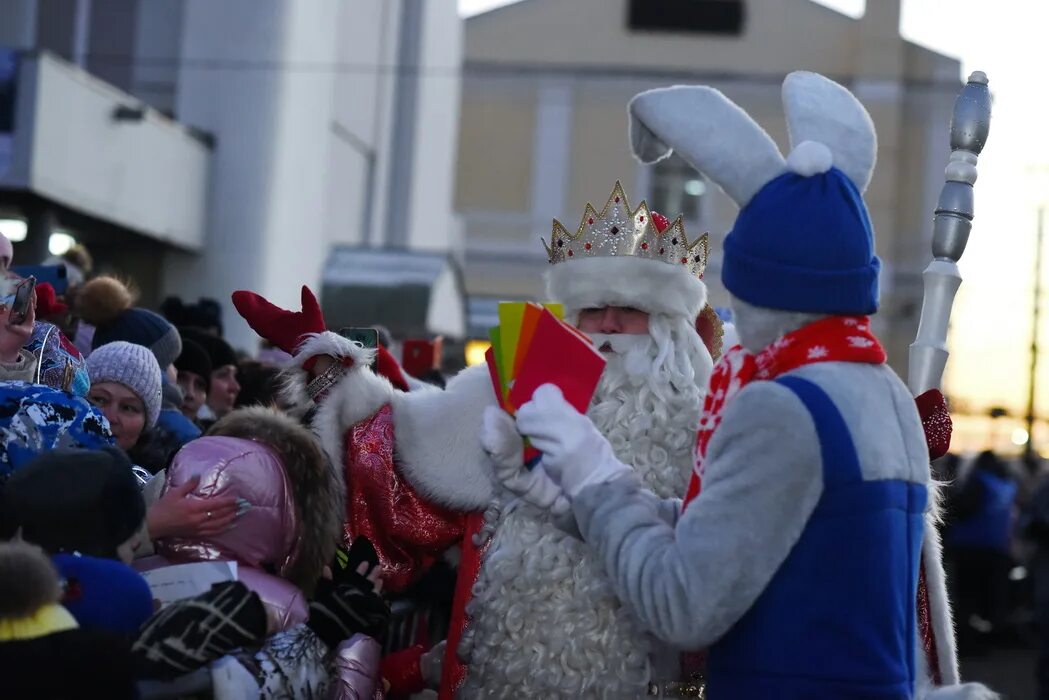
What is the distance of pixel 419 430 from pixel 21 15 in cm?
1208

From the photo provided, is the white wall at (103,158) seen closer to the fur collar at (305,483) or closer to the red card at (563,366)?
the fur collar at (305,483)

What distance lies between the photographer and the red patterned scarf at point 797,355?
2742 millimetres

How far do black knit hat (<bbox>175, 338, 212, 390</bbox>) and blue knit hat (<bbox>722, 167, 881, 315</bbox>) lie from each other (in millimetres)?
3448

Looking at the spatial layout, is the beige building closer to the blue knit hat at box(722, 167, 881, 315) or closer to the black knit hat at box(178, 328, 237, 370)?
the black knit hat at box(178, 328, 237, 370)

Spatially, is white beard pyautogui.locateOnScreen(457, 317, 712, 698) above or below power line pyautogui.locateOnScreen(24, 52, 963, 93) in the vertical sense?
below

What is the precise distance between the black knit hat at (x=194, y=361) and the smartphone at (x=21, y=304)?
2.10 meters

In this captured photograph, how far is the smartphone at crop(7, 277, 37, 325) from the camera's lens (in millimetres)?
3637

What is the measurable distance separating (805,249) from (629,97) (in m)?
25.3

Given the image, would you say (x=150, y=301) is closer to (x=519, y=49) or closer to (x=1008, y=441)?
(x=519, y=49)

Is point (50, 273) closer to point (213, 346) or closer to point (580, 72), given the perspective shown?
point (213, 346)

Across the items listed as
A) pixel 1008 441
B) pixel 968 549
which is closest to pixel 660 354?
pixel 968 549

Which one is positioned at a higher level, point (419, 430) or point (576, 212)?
point (576, 212)

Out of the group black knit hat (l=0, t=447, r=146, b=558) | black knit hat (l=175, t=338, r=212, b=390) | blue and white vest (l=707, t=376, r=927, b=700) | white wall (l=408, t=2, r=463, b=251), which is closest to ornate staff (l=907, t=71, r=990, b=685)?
blue and white vest (l=707, t=376, r=927, b=700)

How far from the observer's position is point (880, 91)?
26156 mm
